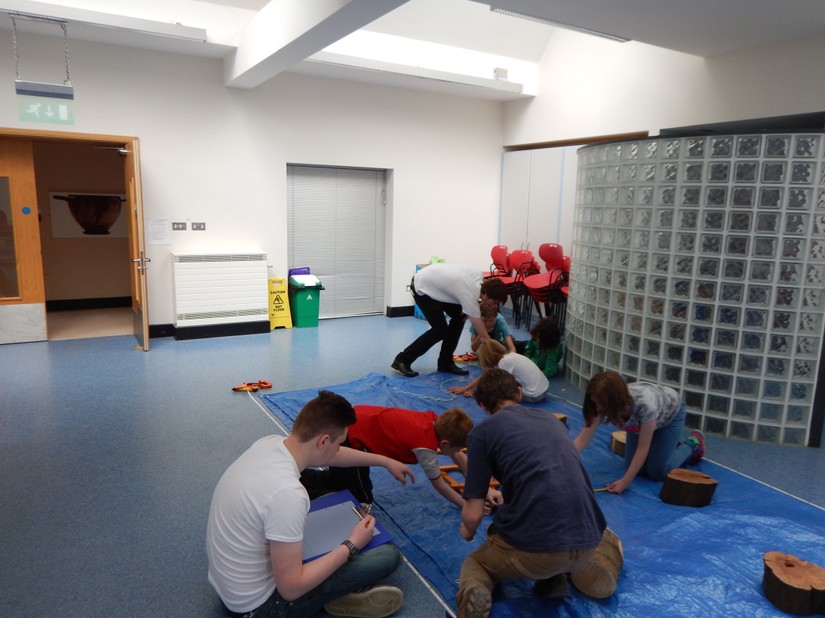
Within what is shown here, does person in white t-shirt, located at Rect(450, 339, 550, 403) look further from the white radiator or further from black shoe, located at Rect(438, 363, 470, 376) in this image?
the white radiator

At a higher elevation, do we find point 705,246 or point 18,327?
point 705,246

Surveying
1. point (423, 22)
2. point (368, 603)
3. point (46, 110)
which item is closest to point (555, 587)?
point (368, 603)

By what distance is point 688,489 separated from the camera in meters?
3.02

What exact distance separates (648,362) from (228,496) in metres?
3.33

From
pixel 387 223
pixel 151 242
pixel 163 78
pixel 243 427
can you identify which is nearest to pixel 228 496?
pixel 243 427

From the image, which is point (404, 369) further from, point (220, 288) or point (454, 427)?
point (454, 427)

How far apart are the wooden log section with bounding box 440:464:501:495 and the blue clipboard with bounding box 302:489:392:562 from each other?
699 mm

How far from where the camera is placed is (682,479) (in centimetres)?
304

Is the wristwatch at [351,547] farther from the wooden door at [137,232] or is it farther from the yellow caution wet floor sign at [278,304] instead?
the yellow caution wet floor sign at [278,304]

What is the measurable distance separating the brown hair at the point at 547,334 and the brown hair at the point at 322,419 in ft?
11.2

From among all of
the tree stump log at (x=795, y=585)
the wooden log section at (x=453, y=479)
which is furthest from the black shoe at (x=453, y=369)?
the tree stump log at (x=795, y=585)

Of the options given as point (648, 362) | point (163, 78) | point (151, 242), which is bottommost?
point (648, 362)

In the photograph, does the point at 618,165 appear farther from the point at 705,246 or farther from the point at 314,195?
the point at 314,195

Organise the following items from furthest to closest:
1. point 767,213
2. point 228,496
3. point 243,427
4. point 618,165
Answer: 1. point 618,165
2. point 243,427
3. point 767,213
4. point 228,496
